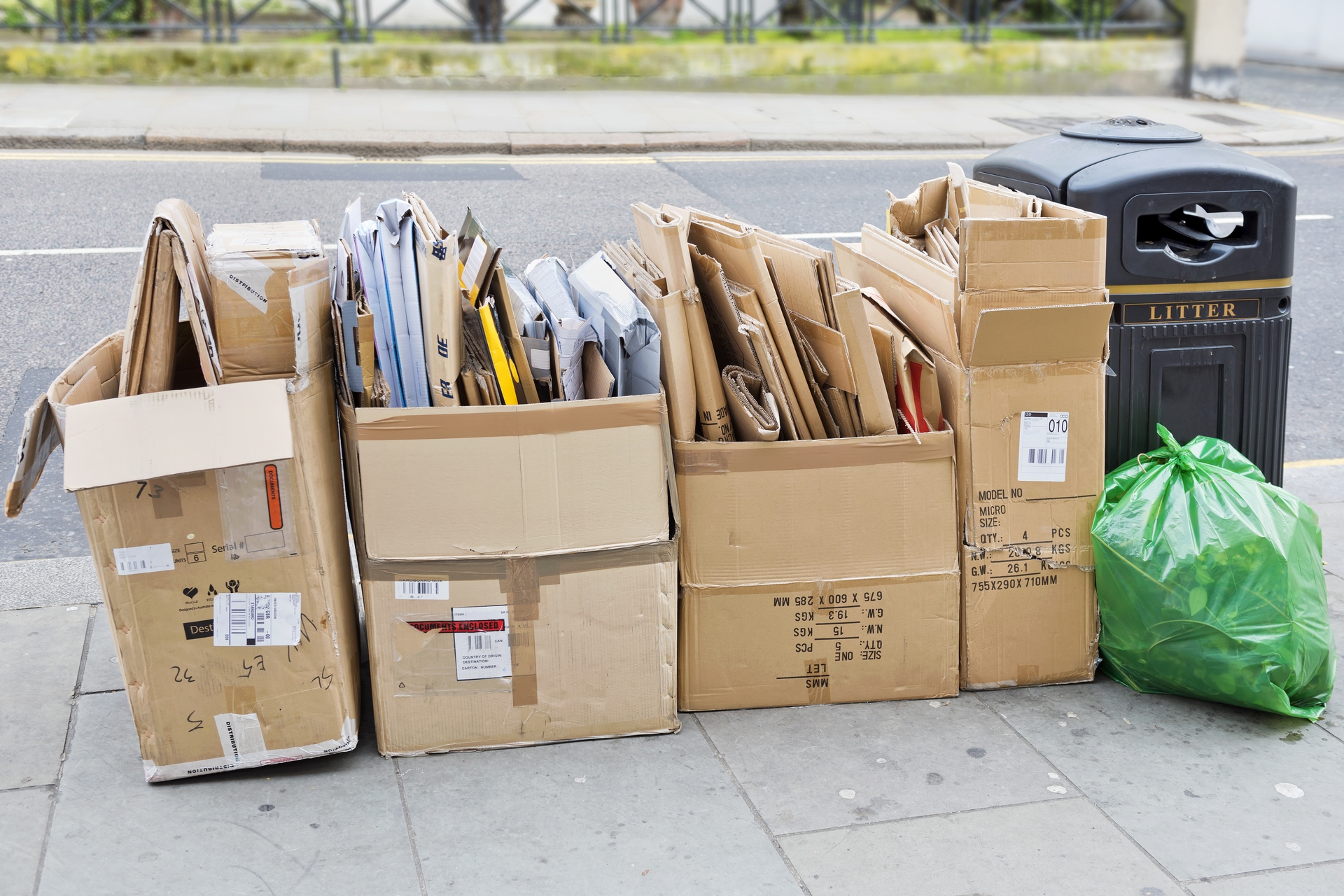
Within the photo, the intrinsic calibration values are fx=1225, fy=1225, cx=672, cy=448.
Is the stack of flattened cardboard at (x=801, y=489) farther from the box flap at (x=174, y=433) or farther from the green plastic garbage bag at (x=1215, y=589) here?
the box flap at (x=174, y=433)

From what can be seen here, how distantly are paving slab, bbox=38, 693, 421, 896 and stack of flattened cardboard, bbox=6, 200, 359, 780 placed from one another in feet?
0.24

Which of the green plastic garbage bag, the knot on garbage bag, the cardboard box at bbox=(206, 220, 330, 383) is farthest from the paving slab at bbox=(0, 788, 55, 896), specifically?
the knot on garbage bag

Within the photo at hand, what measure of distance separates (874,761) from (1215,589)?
3.10 ft

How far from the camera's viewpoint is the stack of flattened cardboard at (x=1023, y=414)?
120 inches

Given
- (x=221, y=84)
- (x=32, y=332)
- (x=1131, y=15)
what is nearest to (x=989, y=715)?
(x=32, y=332)

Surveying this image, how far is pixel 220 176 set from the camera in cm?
889

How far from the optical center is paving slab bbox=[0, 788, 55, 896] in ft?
8.14

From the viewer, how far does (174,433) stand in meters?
2.60

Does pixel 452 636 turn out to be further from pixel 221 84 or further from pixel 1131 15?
pixel 1131 15

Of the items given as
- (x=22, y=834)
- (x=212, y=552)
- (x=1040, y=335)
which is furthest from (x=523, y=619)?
(x=1040, y=335)

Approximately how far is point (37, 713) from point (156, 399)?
1.02 meters

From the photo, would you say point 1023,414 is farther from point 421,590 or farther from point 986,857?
point 421,590

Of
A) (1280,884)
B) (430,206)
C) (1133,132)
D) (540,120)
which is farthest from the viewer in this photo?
(540,120)

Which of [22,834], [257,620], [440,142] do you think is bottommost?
[22,834]
